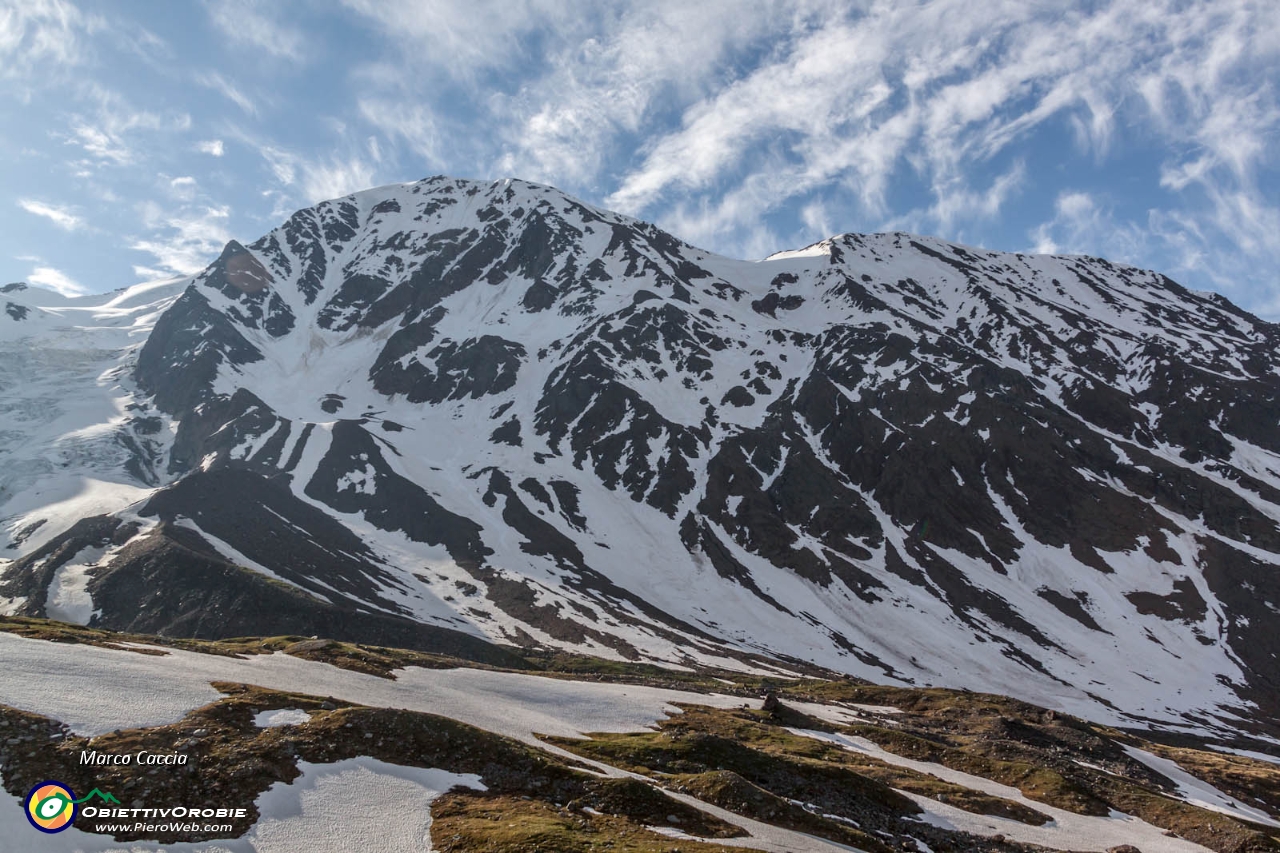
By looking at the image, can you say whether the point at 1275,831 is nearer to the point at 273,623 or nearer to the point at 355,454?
the point at 273,623

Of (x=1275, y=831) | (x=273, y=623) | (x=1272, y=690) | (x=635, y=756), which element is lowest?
(x=273, y=623)

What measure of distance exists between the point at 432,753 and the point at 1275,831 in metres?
62.4

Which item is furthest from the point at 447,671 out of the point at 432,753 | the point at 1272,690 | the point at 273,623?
the point at 1272,690

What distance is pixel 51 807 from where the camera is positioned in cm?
2561

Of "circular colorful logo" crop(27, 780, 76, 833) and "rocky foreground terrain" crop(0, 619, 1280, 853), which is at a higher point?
"rocky foreground terrain" crop(0, 619, 1280, 853)

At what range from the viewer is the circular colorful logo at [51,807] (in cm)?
2486

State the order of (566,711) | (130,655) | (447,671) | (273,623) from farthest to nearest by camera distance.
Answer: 1. (273,623)
2. (447,671)
3. (566,711)
4. (130,655)

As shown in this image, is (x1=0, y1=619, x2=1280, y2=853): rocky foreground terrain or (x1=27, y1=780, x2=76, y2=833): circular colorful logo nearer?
(x1=27, y1=780, x2=76, y2=833): circular colorful logo

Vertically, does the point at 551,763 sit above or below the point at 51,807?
above

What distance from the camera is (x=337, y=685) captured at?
1997 inches

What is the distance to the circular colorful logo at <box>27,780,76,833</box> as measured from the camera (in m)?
→ 24.9

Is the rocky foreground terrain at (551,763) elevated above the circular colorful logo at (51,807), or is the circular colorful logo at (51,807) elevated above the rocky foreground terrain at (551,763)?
the rocky foreground terrain at (551,763)

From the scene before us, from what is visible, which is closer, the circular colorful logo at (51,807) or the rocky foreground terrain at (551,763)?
the circular colorful logo at (51,807)

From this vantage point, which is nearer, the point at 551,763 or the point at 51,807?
the point at 51,807
